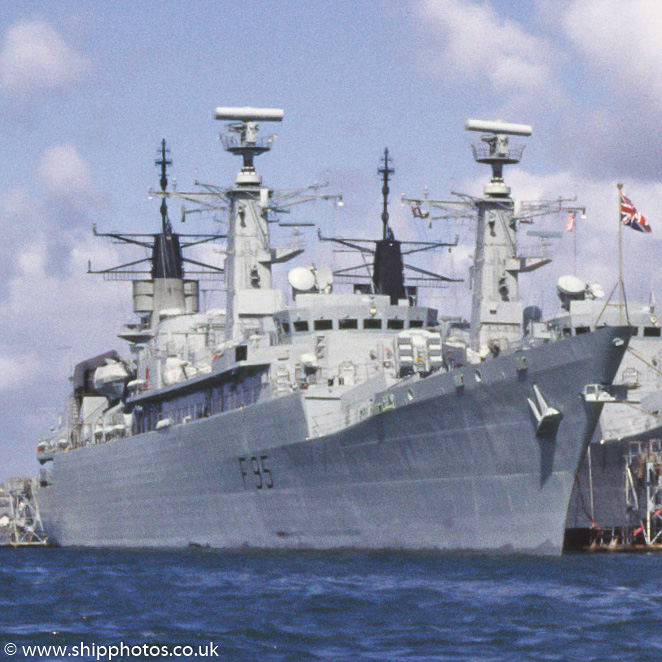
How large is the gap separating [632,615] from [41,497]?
37.6 m

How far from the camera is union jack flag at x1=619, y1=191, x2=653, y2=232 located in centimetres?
2939

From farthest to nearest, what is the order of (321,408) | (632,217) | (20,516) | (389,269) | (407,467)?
(20,516) → (389,269) → (321,408) → (407,467) → (632,217)

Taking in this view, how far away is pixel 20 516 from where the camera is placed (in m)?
59.1

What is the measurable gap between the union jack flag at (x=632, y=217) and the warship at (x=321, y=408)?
2.75 metres

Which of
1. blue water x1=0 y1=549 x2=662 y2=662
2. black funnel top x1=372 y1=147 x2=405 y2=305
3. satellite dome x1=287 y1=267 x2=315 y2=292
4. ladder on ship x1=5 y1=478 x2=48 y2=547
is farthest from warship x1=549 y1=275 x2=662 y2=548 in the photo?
ladder on ship x1=5 y1=478 x2=48 y2=547

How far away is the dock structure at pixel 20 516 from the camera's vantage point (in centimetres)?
5788

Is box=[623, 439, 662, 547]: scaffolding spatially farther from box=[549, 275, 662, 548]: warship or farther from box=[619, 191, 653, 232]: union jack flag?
box=[619, 191, 653, 232]: union jack flag

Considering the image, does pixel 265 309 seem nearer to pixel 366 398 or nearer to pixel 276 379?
pixel 276 379

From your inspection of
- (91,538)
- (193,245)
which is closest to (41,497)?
(91,538)

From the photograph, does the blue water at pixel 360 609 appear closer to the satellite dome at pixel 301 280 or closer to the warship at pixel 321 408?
the warship at pixel 321 408

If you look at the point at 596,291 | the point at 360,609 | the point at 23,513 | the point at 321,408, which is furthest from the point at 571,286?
the point at 23,513

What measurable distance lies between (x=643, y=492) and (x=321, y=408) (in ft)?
29.5

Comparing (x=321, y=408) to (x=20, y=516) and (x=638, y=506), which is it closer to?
(x=638, y=506)

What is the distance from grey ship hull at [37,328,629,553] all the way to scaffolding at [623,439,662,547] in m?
6.61
